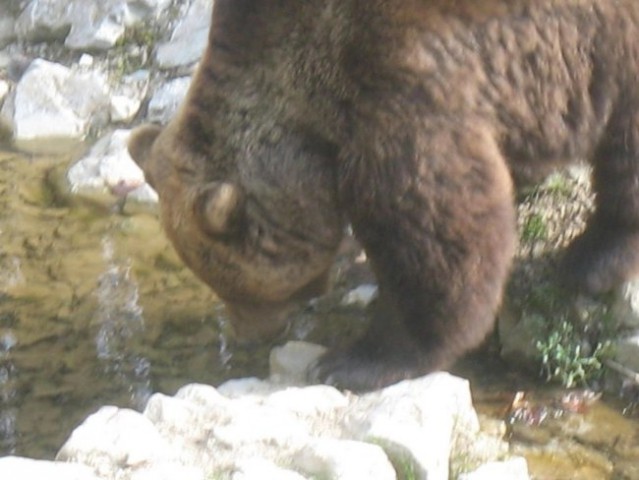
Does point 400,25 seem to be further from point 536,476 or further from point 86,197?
point 86,197

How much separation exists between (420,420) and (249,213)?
1003mm

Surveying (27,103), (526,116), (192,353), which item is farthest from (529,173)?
(27,103)

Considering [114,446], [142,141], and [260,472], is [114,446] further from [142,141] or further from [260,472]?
[142,141]

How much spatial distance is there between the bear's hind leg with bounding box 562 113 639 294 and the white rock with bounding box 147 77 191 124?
3279mm

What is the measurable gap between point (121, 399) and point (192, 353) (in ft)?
1.39

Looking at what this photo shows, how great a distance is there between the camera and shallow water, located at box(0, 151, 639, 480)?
4727 mm

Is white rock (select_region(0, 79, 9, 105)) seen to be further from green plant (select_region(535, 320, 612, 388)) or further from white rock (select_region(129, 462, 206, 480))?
white rock (select_region(129, 462, 206, 480))

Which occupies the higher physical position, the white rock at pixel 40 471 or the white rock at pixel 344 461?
the white rock at pixel 344 461

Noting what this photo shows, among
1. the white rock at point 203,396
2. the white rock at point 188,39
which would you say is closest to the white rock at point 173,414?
the white rock at point 203,396

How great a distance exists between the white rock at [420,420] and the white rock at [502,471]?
0.33 feet

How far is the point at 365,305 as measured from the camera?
18.3ft

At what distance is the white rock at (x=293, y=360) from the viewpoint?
16.0 feet

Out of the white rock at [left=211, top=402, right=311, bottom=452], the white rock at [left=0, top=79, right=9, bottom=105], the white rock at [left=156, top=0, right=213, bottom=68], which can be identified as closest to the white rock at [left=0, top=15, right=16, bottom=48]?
the white rock at [left=0, top=79, right=9, bottom=105]

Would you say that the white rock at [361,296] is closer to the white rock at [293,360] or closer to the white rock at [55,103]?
the white rock at [293,360]
